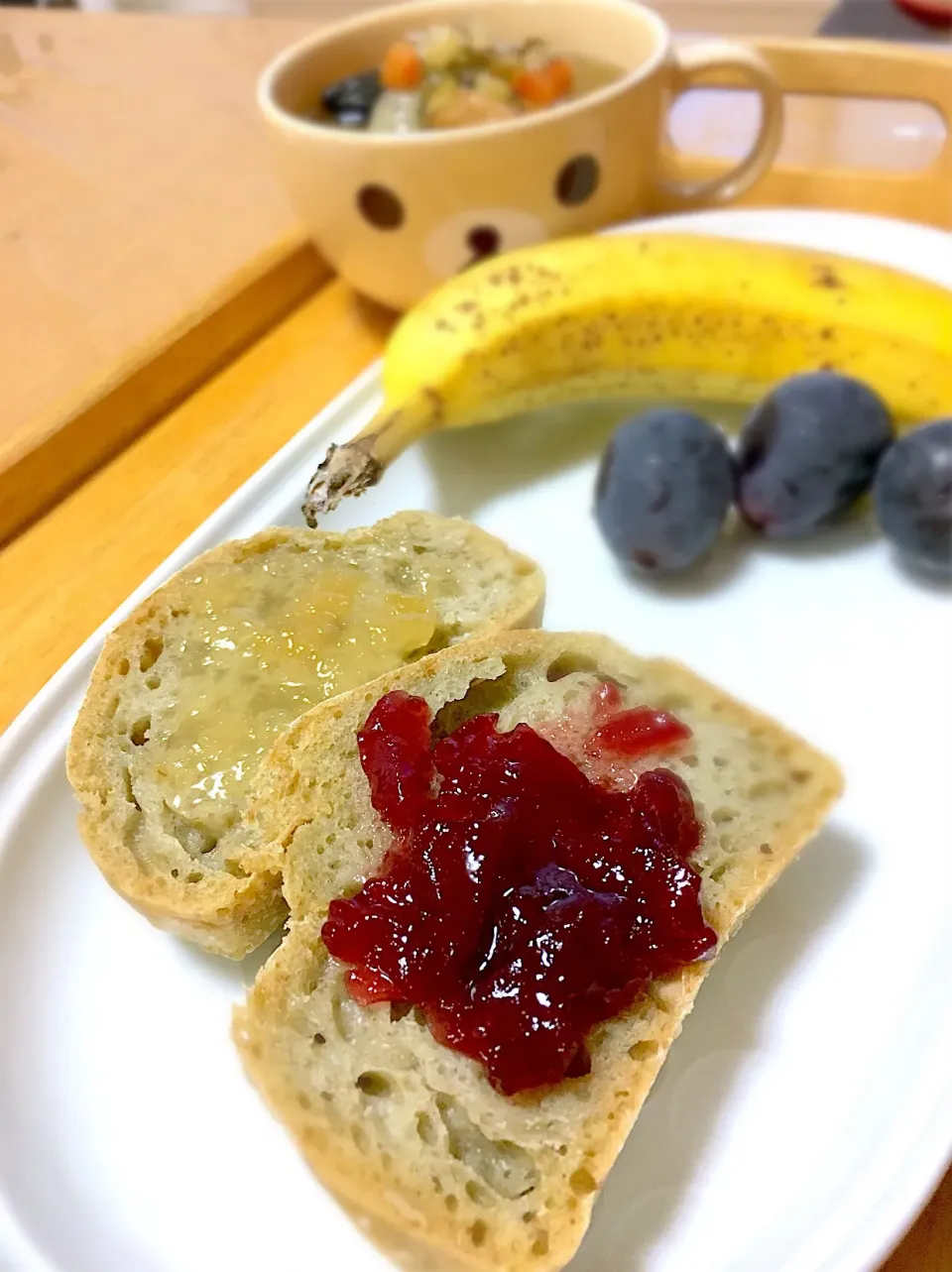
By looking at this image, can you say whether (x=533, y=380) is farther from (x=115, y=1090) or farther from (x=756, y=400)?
(x=115, y=1090)

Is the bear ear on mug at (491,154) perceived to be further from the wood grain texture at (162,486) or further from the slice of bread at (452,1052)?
the slice of bread at (452,1052)

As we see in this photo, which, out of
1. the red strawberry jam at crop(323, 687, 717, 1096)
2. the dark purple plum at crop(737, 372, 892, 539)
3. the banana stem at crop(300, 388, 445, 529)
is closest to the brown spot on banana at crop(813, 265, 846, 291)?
the dark purple plum at crop(737, 372, 892, 539)

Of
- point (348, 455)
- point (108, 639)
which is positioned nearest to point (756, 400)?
point (348, 455)

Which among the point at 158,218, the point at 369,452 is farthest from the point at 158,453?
the point at 158,218

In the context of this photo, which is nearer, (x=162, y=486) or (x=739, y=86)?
(x=162, y=486)

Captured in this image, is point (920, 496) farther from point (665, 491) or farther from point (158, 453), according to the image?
point (158, 453)
